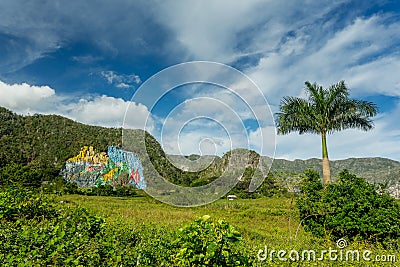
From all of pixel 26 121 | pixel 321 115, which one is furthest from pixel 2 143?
pixel 321 115

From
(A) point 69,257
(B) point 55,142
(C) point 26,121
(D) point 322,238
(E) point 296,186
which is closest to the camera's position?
(A) point 69,257

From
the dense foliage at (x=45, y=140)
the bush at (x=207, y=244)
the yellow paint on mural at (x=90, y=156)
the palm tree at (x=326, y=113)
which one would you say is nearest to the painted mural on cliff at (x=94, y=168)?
the yellow paint on mural at (x=90, y=156)

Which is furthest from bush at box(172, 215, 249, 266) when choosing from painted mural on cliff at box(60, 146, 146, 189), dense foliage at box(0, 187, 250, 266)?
painted mural on cliff at box(60, 146, 146, 189)

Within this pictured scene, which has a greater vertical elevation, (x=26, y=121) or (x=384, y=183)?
(x=26, y=121)

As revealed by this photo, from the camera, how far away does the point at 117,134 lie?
86375 millimetres

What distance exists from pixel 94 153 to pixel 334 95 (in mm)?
62126

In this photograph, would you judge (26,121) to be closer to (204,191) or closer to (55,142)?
(55,142)

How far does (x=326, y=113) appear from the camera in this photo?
16.3 metres

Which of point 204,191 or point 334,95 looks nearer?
point 204,191

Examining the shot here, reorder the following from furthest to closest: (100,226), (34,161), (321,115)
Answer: (34,161) → (321,115) → (100,226)

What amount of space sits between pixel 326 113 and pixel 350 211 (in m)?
8.73

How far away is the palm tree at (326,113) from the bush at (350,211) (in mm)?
7151

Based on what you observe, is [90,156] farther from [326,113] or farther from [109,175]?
[326,113]

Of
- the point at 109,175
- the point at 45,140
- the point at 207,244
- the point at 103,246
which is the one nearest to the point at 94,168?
the point at 109,175
